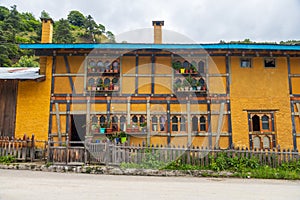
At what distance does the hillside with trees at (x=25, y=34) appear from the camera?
122 feet

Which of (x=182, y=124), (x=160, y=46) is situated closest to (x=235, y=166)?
(x=182, y=124)

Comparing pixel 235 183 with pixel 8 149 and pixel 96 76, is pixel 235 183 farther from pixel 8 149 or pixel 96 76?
pixel 8 149

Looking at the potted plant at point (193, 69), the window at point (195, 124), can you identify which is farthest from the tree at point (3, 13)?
the window at point (195, 124)

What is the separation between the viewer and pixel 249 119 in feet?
43.0

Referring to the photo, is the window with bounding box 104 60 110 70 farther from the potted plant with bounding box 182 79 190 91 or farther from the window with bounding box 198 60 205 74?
the window with bounding box 198 60 205 74

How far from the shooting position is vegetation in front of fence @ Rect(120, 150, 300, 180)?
415 inches

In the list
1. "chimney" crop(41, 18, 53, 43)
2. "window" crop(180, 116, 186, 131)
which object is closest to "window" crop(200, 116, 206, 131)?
"window" crop(180, 116, 186, 131)

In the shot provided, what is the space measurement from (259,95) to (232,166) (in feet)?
14.9

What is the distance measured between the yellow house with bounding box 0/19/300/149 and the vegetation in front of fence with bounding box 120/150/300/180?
6.11ft

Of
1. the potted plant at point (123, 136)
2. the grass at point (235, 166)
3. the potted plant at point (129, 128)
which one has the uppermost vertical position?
the potted plant at point (129, 128)

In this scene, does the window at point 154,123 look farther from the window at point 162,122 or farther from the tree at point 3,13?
the tree at point 3,13

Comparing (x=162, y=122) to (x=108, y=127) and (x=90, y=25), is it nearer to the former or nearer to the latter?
(x=108, y=127)

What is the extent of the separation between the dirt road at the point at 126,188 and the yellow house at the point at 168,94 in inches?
130

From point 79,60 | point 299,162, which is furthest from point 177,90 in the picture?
point 299,162
